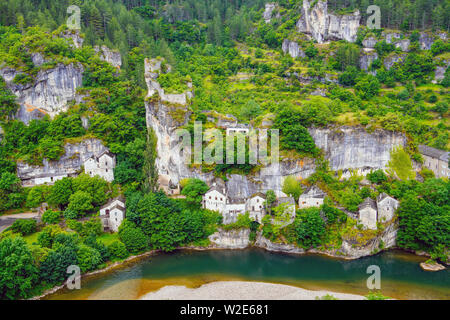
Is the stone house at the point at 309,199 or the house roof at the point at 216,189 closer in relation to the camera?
the house roof at the point at 216,189

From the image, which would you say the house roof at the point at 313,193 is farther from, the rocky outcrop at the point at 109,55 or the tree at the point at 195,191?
the rocky outcrop at the point at 109,55

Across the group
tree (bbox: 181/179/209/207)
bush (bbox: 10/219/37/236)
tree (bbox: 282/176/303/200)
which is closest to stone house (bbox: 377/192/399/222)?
tree (bbox: 282/176/303/200)

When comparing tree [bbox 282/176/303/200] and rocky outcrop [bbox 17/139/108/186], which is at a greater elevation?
rocky outcrop [bbox 17/139/108/186]

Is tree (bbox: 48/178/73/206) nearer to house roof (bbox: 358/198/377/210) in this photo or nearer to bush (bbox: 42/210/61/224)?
bush (bbox: 42/210/61/224)

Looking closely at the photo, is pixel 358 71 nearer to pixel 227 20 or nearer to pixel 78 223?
pixel 227 20

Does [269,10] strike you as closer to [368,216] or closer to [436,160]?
[436,160]

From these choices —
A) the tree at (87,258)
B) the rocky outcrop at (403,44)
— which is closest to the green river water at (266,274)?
the tree at (87,258)

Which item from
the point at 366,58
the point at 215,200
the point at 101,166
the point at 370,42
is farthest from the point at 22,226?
the point at 370,42
